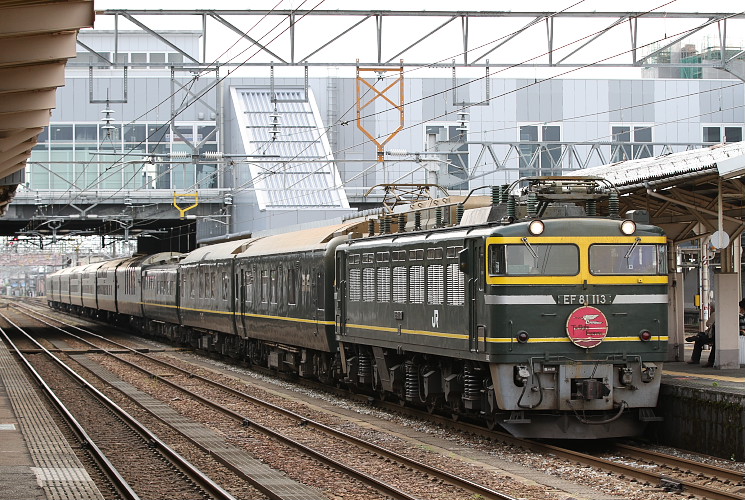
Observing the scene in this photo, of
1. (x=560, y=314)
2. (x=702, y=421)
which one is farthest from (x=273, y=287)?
(x=702, y=421)

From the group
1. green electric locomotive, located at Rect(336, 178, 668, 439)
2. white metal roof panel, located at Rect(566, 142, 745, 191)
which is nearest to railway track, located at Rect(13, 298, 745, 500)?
green electric locomotive, located at Rect(336, 178, 668, 439)

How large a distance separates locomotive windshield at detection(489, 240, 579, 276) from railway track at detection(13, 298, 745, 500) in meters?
2.20

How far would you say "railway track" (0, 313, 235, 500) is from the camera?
12.5 m

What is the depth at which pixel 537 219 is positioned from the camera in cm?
1445

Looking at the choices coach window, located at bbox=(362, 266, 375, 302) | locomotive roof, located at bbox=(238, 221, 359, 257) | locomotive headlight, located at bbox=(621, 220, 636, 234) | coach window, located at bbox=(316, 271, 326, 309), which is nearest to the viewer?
locomotive headlight, located at bbox=(621, 220, 636, 234)

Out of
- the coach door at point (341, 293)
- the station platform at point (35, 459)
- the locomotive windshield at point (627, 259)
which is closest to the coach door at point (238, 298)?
the station platform at point (35, 459)

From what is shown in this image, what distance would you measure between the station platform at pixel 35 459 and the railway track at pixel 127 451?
1.13 feet

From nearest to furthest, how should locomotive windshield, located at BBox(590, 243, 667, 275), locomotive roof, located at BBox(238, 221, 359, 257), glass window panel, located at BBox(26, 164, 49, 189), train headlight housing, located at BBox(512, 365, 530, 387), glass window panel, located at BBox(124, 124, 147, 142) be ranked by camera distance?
train headlight housing, located at BBox(512, 365, 530, 387), locomotive windshield, located at BBox(590, 243, 667, 275), locomotive roof, located at BBox(238, 221, 359, 257), glass window panel, located at BBox(124, 124, 147, 142), glass window panel, located at BBox(26, 164, 49, 189)

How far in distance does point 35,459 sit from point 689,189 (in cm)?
1098

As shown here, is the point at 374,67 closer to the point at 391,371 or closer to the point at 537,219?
the point at 391,371

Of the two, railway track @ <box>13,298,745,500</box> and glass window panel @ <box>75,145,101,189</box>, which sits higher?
glass window panel @ <box>75,145,101,189</box>

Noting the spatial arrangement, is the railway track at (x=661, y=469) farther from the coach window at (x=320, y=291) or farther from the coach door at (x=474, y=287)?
the coach window at (x=320, y=291)

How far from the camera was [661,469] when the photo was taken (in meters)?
12.9

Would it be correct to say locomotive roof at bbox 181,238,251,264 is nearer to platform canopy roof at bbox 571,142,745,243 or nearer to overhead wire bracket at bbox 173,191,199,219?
overhead wire bracket at bbox 173,191,199,219
